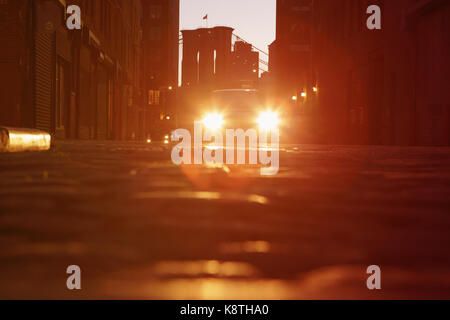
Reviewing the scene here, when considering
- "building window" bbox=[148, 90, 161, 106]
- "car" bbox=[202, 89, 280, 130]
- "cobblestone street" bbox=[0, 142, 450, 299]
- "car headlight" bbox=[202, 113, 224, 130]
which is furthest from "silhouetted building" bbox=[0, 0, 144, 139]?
"building window" bbox=[148, 90, 161, 106]

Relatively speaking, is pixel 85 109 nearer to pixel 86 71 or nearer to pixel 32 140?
pixel 86 71

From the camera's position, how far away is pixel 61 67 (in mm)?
17219

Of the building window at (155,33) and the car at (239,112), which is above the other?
the building window at (155,33)

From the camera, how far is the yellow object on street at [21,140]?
4.35 metres

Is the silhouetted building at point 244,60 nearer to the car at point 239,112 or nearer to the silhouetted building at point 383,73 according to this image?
the silhouetted building at point 383,73

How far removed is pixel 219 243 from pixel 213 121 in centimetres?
1903

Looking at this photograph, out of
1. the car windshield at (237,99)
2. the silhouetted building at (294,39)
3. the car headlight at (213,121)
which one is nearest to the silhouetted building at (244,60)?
the silhouetted building at (294,39)

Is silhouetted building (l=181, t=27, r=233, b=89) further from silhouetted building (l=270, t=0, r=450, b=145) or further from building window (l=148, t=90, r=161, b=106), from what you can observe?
silhouetted building (l=270, t=0, r=450, b=145)

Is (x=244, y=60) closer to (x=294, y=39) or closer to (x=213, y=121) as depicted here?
(x=294, y=39)

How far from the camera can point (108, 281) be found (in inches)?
32.2

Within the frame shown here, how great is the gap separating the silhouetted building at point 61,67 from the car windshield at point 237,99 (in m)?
4.37

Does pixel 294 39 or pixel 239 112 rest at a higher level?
pixel 294 39

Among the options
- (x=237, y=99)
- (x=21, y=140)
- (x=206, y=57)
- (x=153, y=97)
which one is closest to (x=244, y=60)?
(x=206, y=57)

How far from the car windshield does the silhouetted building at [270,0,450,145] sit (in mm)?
3781
